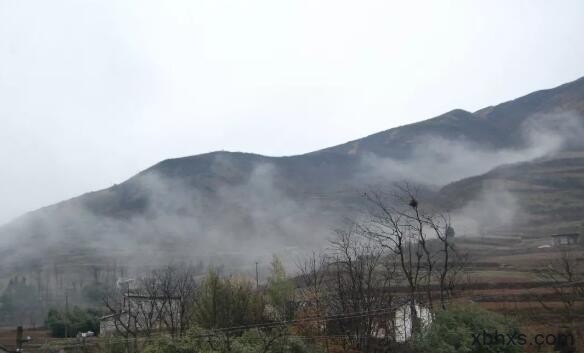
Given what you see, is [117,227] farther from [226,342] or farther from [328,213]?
[226,342]

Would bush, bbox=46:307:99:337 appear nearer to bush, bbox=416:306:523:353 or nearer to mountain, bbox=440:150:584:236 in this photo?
bush, bbox=416:306:523:353

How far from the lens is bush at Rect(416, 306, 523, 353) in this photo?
57.7 feet

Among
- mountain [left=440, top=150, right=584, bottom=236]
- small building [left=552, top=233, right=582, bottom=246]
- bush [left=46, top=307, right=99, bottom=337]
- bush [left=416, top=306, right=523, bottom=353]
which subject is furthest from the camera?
mountain [left=440, top=150, right=584, bottom=236]

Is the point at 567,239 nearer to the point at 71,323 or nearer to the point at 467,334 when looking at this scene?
the point at 71,323

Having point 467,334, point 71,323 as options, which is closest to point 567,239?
point 71,323

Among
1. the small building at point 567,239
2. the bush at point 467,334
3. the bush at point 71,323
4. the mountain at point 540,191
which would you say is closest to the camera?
the bush at point 467,334

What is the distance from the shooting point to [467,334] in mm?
17750

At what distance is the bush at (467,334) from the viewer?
693 inches

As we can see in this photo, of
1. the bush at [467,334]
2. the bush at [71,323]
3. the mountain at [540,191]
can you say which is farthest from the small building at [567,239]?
the bush at [467,334]

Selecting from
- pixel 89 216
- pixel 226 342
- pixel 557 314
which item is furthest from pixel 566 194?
pixel 89 216

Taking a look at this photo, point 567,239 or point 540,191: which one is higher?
point 540,191

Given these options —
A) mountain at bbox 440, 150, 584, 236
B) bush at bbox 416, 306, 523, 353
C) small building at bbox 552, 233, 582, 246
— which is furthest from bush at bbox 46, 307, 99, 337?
mountain at bbox 440, 150, 584, 236

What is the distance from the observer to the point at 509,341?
17.8m

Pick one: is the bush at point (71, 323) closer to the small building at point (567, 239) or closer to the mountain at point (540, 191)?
the small building at point (567, 239)
